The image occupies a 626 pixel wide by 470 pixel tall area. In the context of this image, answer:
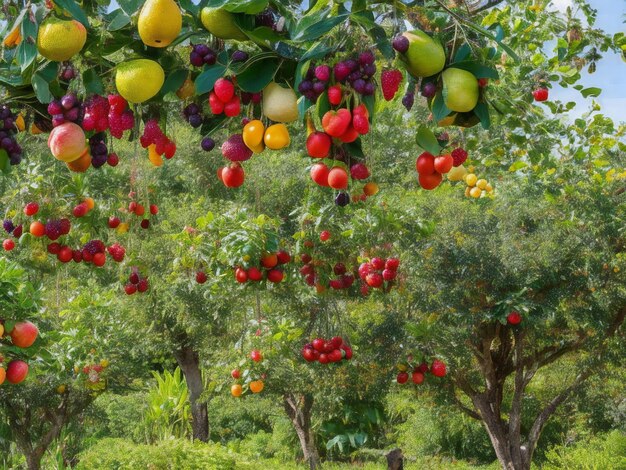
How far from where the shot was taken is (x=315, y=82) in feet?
3.25

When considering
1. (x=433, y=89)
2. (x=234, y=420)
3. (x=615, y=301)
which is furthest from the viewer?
(x=234, y=420)

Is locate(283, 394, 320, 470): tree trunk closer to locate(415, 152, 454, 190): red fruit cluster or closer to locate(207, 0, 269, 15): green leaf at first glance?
locate(415, 152, 454, 190): red fruit cluster

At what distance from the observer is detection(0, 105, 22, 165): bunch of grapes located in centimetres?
137

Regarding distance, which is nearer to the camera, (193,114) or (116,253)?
(193,114)

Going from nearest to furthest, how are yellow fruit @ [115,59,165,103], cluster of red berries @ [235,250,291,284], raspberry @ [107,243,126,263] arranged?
yellow fruit @ [115,59,165,103] → raspberry @ [107,243,126,263] → cluster of red berries @ [235,250,291,284]

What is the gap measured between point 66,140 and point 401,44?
58 cm

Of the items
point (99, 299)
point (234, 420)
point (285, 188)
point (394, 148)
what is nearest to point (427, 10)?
point (99, 299)

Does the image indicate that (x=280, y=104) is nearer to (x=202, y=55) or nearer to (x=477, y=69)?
(x=202, y=55)

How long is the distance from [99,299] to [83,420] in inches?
202

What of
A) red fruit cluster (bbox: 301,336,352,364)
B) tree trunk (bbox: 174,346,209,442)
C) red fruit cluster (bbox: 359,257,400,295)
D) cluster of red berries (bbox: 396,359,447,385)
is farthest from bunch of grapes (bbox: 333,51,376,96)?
tree trunk (bbox: 174,346,209,442)

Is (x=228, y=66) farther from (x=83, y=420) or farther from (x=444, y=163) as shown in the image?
(x=83, y=420)

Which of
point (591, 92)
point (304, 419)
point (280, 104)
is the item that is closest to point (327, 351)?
point (591, 92)

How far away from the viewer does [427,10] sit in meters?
1.01

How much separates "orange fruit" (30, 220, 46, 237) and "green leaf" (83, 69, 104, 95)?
2209 mm
